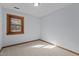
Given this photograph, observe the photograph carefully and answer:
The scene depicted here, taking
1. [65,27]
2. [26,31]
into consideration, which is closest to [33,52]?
[65,27]

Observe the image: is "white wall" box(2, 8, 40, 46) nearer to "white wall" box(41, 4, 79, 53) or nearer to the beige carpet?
the beige carpet

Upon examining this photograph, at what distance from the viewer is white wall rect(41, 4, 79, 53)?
368 centimetres

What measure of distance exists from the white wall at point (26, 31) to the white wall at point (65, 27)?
1289mm

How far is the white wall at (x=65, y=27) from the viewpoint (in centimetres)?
368

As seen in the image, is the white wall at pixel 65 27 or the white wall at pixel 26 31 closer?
the white wall at pixel 65 27

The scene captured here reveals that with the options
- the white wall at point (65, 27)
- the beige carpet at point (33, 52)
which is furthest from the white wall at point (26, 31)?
the white wall at point (65, 27)

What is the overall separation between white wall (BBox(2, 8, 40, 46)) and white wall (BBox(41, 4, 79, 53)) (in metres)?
1.29

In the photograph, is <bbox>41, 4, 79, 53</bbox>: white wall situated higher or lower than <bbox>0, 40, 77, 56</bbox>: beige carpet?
higher

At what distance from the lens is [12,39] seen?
5.06 metres

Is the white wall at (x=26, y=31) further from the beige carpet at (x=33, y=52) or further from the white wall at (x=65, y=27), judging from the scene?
the white wall at (x=65, y=27)

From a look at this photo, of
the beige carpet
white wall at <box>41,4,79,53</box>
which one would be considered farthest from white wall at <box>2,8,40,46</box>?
white wall at <box>41,4,79,53</box>

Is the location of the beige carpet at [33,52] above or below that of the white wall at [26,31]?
below

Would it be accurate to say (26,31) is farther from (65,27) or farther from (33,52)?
(65,27)

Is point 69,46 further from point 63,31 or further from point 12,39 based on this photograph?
point 12,39
